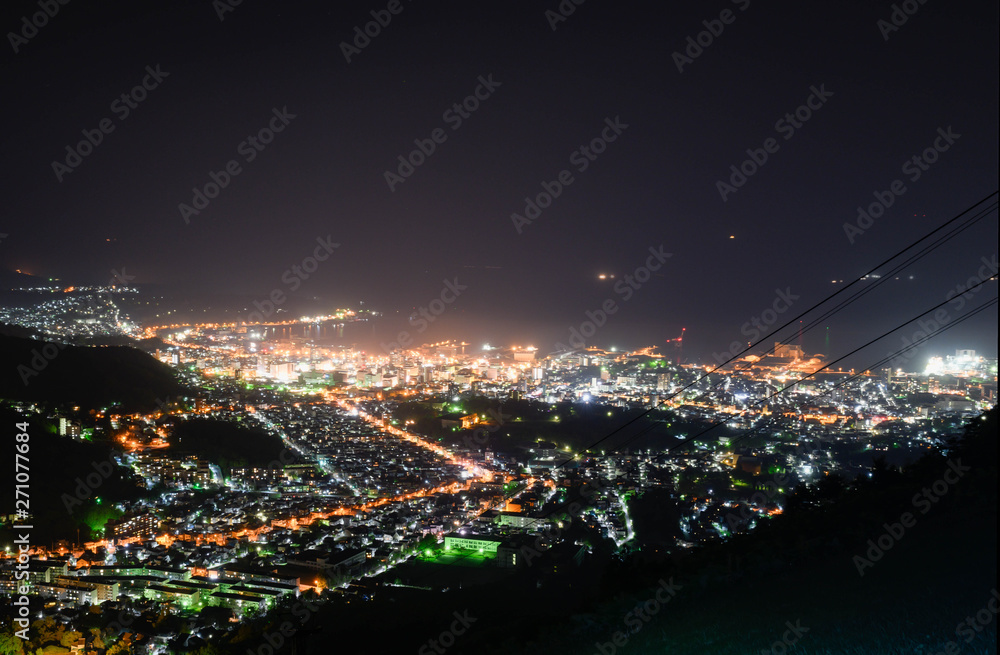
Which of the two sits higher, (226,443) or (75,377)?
(75,377)

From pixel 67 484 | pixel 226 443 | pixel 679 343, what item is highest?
pixel 679 343

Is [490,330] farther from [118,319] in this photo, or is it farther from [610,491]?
[610,491]

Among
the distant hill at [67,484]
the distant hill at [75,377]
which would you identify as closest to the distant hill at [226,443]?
the distant hill at [75,377]

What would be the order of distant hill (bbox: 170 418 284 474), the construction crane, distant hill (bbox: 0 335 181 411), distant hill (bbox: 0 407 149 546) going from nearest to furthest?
distant hill (bbox: 0 407 149 546)
distant hill (bbox: 0 335 181 411)
distant hill (bbox: 170 418 284 474)
the construction crane

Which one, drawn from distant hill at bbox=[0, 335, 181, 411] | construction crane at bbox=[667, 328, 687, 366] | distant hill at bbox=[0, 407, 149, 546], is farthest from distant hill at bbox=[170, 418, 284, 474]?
construction crane at bbox=[667, 328, 687, 366]

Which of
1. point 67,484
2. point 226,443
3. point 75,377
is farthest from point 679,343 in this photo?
point 67,484

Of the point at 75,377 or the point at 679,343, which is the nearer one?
the point at 75,377

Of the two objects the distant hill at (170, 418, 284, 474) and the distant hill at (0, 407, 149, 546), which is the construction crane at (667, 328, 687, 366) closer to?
the distant hill at (170, 418, 284, 474)

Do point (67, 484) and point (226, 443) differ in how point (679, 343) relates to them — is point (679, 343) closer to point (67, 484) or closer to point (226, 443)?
point (226, 443)

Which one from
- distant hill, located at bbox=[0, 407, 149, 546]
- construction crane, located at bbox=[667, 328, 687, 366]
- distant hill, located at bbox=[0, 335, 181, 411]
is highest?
construction crane, located at bbox=[667, 328, 687, 366]

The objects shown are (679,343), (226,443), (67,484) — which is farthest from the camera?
(679,343)
